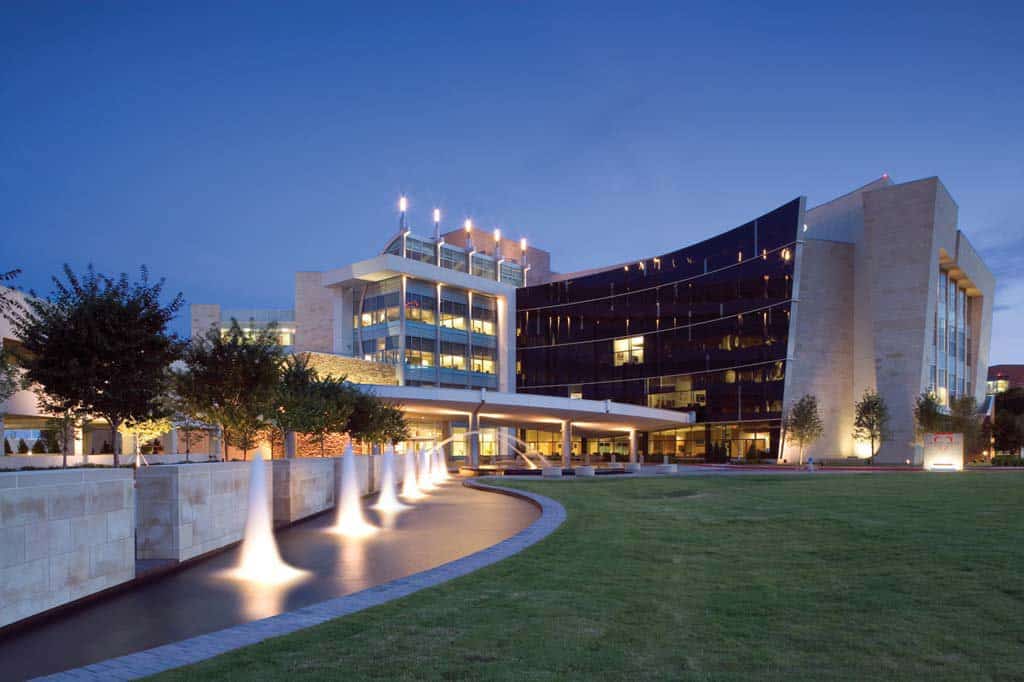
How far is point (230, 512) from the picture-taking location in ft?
44.6

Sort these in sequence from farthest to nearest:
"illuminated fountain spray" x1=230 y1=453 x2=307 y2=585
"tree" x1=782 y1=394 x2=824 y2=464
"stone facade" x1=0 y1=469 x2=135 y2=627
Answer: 1. "tree" x1=782 y1=394 x2=824 y2=464
2. "illuminated fountain spray" x1=230 y1=453 x2=307 y2=585
3. "stone facade" x1=0 y1=469 x2=135 y2=627

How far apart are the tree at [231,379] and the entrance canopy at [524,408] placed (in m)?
26.2

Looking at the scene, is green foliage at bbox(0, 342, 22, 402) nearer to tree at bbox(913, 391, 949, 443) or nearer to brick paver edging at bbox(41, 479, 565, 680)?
brick paver edging at bbox(41, 479, 565, 680)

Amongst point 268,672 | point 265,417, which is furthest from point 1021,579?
point 265,417

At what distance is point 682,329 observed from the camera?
71.8 m

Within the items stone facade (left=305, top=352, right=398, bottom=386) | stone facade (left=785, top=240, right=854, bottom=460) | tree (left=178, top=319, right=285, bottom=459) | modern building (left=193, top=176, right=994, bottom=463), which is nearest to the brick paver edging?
tree (left=178, top=319, right=285, bottom=459)

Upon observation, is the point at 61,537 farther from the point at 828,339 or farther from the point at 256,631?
the point at 828,339

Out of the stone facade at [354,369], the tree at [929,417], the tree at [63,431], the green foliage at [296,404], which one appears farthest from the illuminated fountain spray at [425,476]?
the tree at [929,417]

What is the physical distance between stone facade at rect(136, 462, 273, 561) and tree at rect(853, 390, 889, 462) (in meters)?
56.2

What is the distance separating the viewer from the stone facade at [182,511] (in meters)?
11.3

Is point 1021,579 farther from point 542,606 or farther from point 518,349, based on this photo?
point 518,349

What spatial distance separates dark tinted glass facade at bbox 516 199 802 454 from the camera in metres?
64.8

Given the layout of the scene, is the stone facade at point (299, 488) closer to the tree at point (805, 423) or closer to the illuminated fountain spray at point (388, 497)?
the illuminated fountain spray at point (388, 497)

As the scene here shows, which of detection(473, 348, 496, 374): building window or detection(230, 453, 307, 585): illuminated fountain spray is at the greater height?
detection(473, 348, 496, 374): building window
